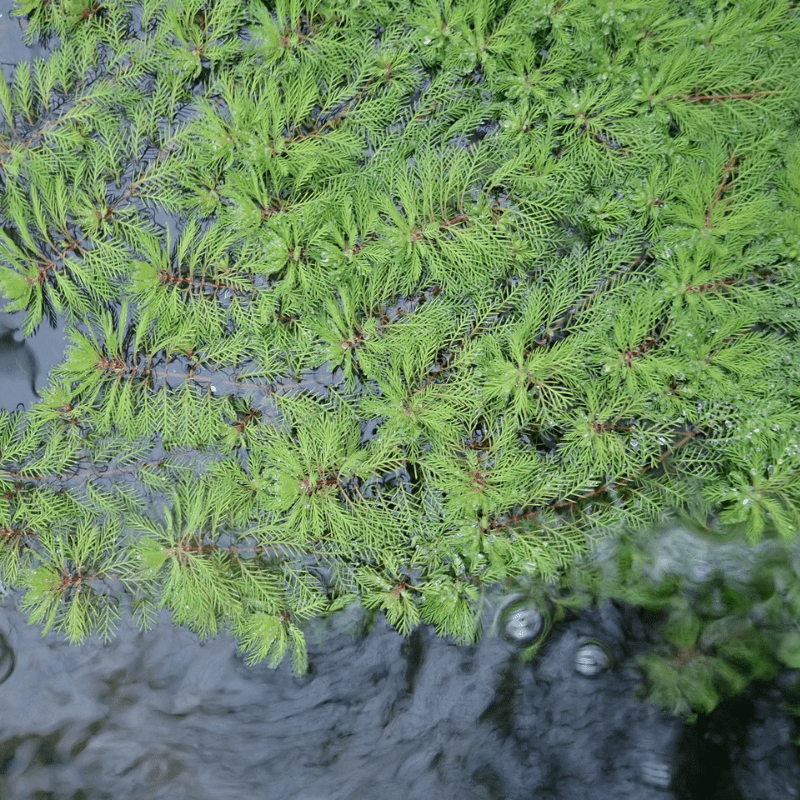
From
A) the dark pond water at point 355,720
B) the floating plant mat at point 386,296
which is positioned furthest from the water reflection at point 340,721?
the floating plant mat at point 386,296

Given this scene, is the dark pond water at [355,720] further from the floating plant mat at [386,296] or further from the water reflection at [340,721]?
the floating plant mat at [386,296]

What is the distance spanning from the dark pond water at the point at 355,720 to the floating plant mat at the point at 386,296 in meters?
0.15

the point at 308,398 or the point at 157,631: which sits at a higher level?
the point at 308,398

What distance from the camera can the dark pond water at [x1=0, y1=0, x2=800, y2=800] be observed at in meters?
2.11

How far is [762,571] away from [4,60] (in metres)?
3.22

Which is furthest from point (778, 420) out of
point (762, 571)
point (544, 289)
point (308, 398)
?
point (308, 398)

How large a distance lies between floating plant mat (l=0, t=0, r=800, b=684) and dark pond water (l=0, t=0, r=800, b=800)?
15cm

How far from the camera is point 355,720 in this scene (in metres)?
2.18

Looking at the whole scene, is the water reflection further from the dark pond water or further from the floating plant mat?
the floating plant mat

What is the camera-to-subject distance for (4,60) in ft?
6.98

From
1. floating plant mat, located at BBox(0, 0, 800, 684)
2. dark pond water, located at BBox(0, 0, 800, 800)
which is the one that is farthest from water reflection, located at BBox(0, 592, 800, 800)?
floating plant mat, located at BBox(0, 0, 800, 684)

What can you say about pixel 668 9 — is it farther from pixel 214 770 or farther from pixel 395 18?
pixel 214 770

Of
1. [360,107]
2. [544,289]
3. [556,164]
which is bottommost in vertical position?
[544,289]

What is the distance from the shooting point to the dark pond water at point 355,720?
2107 millimetres
